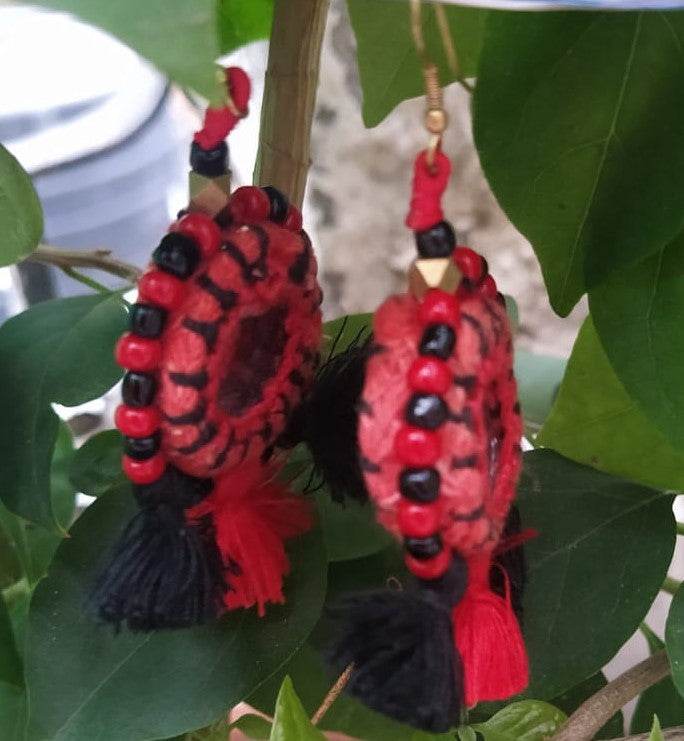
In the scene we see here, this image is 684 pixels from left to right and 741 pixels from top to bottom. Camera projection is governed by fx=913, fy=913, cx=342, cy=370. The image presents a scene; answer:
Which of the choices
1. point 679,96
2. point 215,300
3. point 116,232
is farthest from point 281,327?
point 116,232

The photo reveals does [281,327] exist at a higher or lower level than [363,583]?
higher

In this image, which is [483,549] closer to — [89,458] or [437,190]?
[437,190]

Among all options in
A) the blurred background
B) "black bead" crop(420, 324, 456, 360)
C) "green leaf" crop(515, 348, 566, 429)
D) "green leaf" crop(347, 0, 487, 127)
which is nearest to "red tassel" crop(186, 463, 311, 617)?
"black bead" crop(420, 324, 456, 360)

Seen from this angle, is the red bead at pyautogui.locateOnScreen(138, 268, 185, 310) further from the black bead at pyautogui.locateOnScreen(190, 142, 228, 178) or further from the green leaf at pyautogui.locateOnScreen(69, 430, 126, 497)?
the green leaf at pyautogui.locateOnScreen(69, 430, 126, 497)

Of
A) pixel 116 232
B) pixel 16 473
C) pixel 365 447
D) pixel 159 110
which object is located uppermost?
pixel 365 447

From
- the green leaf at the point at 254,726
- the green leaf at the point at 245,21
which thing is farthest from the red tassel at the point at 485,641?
the green leaf at the point at 245,21

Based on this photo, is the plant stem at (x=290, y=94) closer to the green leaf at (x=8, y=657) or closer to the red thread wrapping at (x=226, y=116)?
the red thread wrapping at (x=226, y=116)

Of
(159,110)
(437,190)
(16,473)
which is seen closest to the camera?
(437,190)
